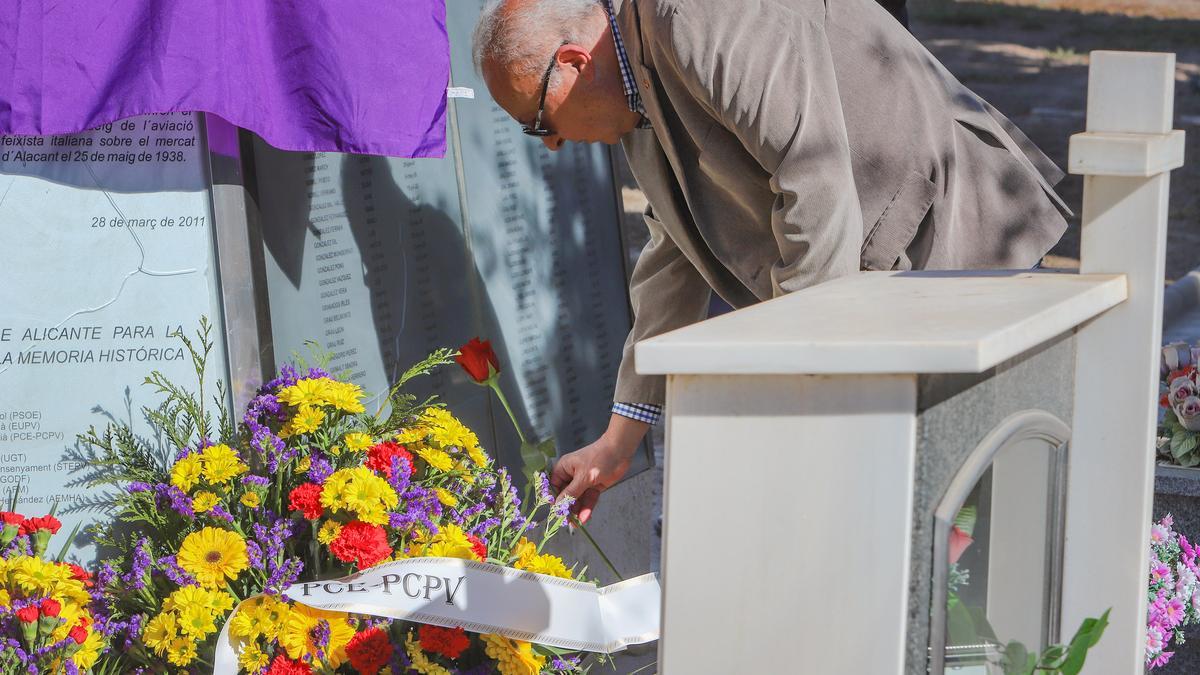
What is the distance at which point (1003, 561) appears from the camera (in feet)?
4.34

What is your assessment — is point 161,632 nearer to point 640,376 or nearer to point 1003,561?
point 640,376

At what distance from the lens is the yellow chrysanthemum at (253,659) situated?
85.0 inches

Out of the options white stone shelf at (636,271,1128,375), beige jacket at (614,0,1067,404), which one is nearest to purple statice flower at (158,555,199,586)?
beige jacket at (614,0,1067,404)

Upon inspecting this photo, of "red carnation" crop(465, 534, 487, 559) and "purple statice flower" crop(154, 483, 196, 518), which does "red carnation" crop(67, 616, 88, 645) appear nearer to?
"purple statice flower" crop(154, 483, 196, 518)

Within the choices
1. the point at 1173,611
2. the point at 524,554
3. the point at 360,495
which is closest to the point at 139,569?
the point at 360,495

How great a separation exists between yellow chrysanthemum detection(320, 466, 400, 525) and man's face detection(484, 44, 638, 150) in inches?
29.2

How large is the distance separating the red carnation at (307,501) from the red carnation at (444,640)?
29 centimetres

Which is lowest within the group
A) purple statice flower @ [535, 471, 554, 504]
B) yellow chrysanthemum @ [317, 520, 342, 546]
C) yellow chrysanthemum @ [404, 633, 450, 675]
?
yellow chrysanthemum @ [404, 633, 450, 675]

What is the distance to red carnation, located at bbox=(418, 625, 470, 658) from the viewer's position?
2.17m

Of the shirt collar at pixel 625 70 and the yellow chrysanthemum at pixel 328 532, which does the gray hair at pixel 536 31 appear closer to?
the shirt collar at pixel 625 70

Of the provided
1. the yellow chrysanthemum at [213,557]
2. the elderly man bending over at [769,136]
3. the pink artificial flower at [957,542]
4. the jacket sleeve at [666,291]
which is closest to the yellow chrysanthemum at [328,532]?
the yellow chrysanthemum at [213,557]

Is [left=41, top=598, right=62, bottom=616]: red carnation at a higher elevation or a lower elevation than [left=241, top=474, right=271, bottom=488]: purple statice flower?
lower

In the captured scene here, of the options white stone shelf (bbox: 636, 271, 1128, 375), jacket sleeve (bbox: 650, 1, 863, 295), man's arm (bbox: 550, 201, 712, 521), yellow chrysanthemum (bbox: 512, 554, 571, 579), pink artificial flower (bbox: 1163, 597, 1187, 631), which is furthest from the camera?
pink artificial flower (bbox: 1163, 597, 1187, 631)

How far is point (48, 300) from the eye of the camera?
8.52 ft
